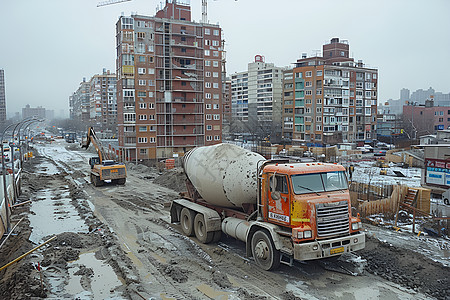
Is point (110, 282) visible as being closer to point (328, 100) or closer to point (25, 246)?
point (25, 246)

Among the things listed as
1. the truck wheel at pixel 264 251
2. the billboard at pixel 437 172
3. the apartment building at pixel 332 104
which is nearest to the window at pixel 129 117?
the apartment building at pixel 332 104

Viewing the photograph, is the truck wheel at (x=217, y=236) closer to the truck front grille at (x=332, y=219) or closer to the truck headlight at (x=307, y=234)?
the truck headlight at (x=307, y=234)

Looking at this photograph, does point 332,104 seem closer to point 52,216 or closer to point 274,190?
point 52,216

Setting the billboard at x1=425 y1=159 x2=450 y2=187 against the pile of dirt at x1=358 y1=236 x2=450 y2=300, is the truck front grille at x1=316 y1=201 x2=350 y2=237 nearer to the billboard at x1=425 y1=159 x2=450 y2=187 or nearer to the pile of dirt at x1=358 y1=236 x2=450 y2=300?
the pile of dirt at x1=358 y1=236 x2=450 y2=300

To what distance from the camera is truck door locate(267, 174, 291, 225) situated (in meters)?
11.1

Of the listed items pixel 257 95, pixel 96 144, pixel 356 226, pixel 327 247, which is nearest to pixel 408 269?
pixel 356 226

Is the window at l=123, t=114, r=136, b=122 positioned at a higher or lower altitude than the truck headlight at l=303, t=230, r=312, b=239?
higher

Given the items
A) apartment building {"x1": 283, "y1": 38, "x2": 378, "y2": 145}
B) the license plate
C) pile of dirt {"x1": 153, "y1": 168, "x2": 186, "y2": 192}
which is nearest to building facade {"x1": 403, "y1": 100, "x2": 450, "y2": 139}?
apartment building {"x1": 283, "y1": 38, "x2": 378, "y2": 145}

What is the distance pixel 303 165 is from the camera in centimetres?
1194

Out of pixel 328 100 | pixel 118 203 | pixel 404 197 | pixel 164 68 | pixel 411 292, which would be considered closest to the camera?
→ pixel 411 292

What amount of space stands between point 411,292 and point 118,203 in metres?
18.8

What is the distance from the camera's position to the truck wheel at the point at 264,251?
1134 cm

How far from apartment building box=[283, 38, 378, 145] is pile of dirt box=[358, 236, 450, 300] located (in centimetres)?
6188

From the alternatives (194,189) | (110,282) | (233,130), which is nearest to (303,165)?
(194,189)
